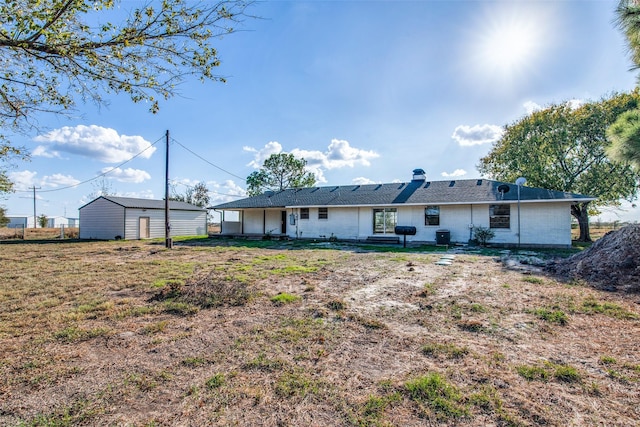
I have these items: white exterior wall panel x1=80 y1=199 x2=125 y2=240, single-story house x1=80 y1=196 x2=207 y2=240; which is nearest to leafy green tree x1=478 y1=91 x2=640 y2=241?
single-story house x1=80 y1=196 x2=207 y2=240

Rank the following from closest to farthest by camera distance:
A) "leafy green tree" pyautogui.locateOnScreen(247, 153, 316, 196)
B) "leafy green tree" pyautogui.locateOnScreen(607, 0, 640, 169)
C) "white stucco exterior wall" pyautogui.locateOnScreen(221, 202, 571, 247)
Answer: "leafy green tree" pyautogui.locateOnScreen(607, 0, 640, 169), "white stucco exterior wall" pyautogui.locateOnScreen(221, 202, 571, 247), "leafy green tree" pyautogui.locateOnScreen(247, 153, 316, 196)

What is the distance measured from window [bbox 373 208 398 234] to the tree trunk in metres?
12.3

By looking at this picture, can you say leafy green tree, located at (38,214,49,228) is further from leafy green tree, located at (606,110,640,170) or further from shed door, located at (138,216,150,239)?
leafy green tree, located at (606,110,640,170)

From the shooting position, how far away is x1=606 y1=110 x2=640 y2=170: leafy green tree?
19.1ft

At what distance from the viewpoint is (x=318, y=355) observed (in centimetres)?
303

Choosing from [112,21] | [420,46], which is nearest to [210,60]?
[112,21]

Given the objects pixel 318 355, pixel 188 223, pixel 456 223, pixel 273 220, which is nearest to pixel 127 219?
pixel 188 223

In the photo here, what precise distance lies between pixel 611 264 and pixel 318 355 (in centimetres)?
811

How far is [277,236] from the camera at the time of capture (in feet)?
67.3

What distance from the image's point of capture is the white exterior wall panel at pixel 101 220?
2181 cm

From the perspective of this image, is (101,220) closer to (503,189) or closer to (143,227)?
(143,227)

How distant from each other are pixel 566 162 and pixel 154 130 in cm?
2631

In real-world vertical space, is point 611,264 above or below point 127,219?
below

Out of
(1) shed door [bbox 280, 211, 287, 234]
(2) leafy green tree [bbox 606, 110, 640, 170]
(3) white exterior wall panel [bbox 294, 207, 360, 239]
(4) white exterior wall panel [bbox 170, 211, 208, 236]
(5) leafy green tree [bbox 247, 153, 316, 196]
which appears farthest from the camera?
(5) leafy green tree [bbox 247, 153, 316, 196]
